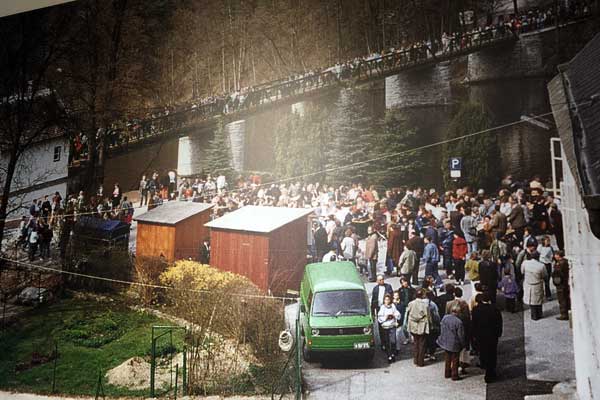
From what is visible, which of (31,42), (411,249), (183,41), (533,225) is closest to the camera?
(533,225)

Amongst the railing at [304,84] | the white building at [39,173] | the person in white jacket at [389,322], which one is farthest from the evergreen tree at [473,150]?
the white building at [39,173]

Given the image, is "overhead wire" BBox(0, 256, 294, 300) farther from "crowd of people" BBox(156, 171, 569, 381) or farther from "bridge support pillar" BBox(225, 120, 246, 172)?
"bridge support pillar" BBox(225, 120, 246, 172)

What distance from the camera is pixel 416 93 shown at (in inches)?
155

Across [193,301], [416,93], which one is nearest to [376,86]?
[416,93]

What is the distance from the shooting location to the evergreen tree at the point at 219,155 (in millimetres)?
→ 4262

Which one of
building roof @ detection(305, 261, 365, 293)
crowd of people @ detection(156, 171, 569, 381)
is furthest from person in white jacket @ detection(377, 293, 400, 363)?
building roof @ detection(305, 261, 365, 293)

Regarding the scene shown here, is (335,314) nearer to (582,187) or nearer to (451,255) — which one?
(451,255)

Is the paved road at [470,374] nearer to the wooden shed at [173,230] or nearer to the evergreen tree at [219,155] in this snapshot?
the wooden shed at [173,230]

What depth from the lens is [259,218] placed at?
403cm

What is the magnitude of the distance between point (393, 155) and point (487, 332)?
1.20 m

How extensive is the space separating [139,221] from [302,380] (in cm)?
169

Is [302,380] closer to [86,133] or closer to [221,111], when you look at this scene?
[221,111]

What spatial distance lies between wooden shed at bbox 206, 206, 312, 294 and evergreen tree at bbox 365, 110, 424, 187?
53cm

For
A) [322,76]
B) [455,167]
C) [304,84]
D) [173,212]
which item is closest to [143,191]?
[173,212]
